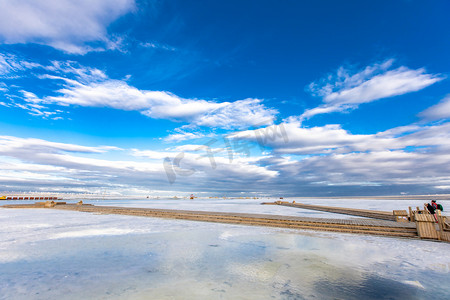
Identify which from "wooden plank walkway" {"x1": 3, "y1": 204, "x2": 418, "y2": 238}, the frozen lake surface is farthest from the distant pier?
the frozen lake surface

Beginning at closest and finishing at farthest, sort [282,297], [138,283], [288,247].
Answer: [282,297] < [138,283] < [288,247]

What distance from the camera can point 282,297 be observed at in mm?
5312

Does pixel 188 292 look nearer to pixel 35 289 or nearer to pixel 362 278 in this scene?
pixel 35 289

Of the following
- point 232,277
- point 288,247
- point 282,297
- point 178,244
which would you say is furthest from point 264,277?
point 178,244

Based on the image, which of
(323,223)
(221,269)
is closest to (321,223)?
(323,223)

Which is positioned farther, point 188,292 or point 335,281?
point 335,281

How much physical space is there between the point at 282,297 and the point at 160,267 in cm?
416

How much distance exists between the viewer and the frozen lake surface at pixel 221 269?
5628mm

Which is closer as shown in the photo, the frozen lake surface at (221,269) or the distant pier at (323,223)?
the frozen lake surface at (221,269)

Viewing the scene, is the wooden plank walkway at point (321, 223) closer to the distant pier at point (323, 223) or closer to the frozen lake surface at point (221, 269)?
the distant pier at point (323, 223)

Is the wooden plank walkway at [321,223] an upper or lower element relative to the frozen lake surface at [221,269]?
upper

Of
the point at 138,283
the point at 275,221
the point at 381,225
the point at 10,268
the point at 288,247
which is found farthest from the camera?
the point at 275,221

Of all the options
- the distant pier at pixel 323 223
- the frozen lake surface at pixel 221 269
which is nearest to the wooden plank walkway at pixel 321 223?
the distant pier at pixel 323 223

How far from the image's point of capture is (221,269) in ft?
24.6
